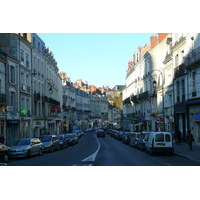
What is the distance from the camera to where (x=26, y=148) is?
22547mm

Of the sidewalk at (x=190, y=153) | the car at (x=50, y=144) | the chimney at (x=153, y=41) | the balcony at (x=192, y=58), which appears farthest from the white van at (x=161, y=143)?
the chimney at (x=153, y=41)

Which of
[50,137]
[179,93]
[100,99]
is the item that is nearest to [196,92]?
[179,93]

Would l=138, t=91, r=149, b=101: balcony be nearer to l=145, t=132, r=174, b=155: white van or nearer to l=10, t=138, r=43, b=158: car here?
l=145, t=132, r=174, b=155: white van

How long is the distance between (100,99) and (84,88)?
42.2 ft

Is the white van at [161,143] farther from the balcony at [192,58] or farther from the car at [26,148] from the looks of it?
the car at [26,148]

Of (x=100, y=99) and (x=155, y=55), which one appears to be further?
(x=100, y=99)

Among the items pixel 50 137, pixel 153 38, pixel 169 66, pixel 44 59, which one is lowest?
pixel 50 137

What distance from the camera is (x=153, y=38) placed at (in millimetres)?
57781

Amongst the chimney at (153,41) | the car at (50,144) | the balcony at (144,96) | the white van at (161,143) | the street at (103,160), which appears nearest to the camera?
the street at (103,160)

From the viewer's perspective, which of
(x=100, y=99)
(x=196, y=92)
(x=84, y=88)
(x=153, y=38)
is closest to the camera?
(x=196, y=92)

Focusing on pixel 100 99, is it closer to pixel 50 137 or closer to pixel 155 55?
pixel 155 55

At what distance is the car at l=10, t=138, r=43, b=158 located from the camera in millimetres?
22016

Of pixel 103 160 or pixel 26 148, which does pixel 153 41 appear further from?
pixel 103 160

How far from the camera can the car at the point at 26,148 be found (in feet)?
72.2
